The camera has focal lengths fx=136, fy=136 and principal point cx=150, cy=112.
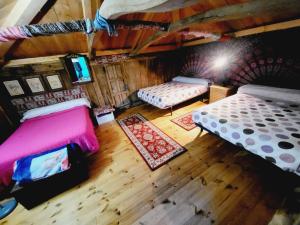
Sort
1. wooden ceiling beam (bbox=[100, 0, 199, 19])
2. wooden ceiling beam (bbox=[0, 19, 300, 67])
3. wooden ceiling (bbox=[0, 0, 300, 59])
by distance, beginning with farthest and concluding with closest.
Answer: wooden ceiling beam (bbox=[0, 19, 300, 67])
wooden ceiling (bbox=[0, 0, 300, 59])
wooden ceiling beam (bbox=[100, 0, 199, 19])

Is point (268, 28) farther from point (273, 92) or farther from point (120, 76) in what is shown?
point (120, 76)

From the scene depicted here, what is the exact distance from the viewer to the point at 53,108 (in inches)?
139

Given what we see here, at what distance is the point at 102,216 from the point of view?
1.76 metres

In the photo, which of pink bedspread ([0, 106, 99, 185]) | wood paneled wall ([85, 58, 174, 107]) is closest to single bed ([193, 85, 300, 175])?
pink bedspread ([0, 106, 99, 185])

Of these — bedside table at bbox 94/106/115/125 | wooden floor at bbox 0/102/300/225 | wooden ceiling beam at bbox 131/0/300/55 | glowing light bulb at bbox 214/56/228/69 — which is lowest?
→ wooden floor at bbox 0/102/300/225

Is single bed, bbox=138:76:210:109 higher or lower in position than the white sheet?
lower

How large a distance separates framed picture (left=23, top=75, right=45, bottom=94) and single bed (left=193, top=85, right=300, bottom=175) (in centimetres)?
389

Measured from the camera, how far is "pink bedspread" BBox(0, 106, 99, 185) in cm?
199

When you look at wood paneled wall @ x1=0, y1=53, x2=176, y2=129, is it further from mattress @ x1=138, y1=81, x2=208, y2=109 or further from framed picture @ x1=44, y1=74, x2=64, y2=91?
mattress @ x1=138, y1=81, x2=208, y2=109

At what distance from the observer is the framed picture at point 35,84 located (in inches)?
134

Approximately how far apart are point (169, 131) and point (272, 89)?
2352 millimetres

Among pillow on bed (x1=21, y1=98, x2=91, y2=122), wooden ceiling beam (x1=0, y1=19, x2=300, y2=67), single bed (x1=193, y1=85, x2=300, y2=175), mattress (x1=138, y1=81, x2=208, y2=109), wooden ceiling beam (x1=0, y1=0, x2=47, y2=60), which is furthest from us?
mattress (x1=138, y1=81, x2=208, y2=109)

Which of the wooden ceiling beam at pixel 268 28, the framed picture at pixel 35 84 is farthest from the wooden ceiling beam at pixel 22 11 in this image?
the wooden ceiling beam at pixel 268 28

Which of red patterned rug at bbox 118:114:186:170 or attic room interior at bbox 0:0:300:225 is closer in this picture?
attic room interior at bbox 0:0:300:225
